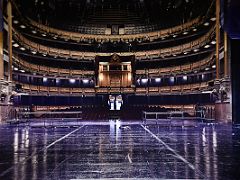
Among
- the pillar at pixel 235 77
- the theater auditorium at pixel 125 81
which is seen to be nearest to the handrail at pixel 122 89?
the theater auditorium at pixel 125 81

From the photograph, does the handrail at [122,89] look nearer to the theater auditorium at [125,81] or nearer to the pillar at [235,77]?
the theater auditorium at [125,81]

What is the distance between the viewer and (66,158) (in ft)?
26.1

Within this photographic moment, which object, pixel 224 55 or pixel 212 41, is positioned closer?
pixel 224 55

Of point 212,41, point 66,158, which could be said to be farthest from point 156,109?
point 66,158

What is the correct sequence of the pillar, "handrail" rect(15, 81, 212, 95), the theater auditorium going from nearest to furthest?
the theater auditorium
the pillar
"handrail" rect(15, 81, 212, 95)

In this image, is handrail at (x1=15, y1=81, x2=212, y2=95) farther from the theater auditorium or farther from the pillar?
the pillar

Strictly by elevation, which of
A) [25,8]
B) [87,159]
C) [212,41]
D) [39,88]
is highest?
[25,8]

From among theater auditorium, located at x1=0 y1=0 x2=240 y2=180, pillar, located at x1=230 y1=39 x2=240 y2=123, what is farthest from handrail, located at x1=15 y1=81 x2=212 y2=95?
pillar, located at x1=230 y1=39 x2=240 y2=123

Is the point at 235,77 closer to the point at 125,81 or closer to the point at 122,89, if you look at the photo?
the point at 122,89

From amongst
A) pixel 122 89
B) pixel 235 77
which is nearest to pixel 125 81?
pixel 122 89

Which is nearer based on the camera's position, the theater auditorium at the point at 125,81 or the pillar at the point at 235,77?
the theater auditorium at the point at 125,81

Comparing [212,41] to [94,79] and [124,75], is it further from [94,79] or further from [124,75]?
[94,79]

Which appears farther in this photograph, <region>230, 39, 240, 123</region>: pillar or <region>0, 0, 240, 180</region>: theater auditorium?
<region>230, 39, 240, 123</region>: pillar

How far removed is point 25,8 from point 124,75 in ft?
57.4
